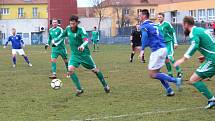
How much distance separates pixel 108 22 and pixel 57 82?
8067cm

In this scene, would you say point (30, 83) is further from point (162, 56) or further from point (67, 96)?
point (162, 56)

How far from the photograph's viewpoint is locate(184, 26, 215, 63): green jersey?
9547 millimetres

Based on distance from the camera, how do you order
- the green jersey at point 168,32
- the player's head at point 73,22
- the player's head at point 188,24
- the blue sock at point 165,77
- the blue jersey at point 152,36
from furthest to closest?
the green jersey at point 168,32, the player's head at point 73,22, the blue jersey at point 152,36, the blue sock at point 165,77, the player's head at point 188,24

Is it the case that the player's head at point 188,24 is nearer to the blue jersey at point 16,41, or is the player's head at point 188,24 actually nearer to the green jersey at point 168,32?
the green jersey at point 168,32

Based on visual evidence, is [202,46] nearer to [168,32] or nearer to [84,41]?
[84,41]

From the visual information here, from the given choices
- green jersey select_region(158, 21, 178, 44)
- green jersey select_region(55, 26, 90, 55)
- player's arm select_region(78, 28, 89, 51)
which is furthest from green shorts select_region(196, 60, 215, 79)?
green jersey select_region(158, 21, 178, 44)

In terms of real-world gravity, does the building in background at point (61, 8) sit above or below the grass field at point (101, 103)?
above

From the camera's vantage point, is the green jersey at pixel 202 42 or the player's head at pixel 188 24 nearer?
the green jersey at pixel 202 42

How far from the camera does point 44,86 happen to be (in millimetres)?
15227

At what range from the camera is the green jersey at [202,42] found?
31.3ft

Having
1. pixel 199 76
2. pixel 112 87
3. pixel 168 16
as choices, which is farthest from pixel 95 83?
pixel 168 16

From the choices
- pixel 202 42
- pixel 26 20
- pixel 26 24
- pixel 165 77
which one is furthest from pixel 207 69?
pixel 26 20

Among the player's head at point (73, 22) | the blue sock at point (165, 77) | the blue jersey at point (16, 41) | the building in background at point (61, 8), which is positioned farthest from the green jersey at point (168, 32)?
the building in background at point (61, 8)

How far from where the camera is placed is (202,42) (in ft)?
32.0
